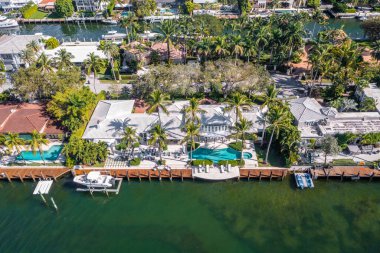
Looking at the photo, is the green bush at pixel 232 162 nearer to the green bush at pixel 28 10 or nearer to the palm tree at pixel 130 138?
the palm tree at pixel 130 138

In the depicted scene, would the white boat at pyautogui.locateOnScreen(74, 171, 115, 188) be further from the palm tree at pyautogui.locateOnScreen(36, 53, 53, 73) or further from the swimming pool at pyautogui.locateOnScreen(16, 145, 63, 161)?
the palm tree at pyautogui.locateOnScreen(36, 53, 53, 73)

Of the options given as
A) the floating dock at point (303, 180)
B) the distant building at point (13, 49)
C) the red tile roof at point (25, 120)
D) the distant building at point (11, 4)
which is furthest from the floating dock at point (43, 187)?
the distant building at point (11, 4)

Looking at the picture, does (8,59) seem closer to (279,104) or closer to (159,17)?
(159,17)

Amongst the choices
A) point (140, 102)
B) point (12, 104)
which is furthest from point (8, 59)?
point (140, 102)

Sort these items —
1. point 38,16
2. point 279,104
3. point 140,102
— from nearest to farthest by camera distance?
point 279,104, point 140,102, point 38,16

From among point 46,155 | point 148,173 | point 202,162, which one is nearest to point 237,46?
point 202,162

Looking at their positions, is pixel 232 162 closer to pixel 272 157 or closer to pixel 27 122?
pixel 272 157
